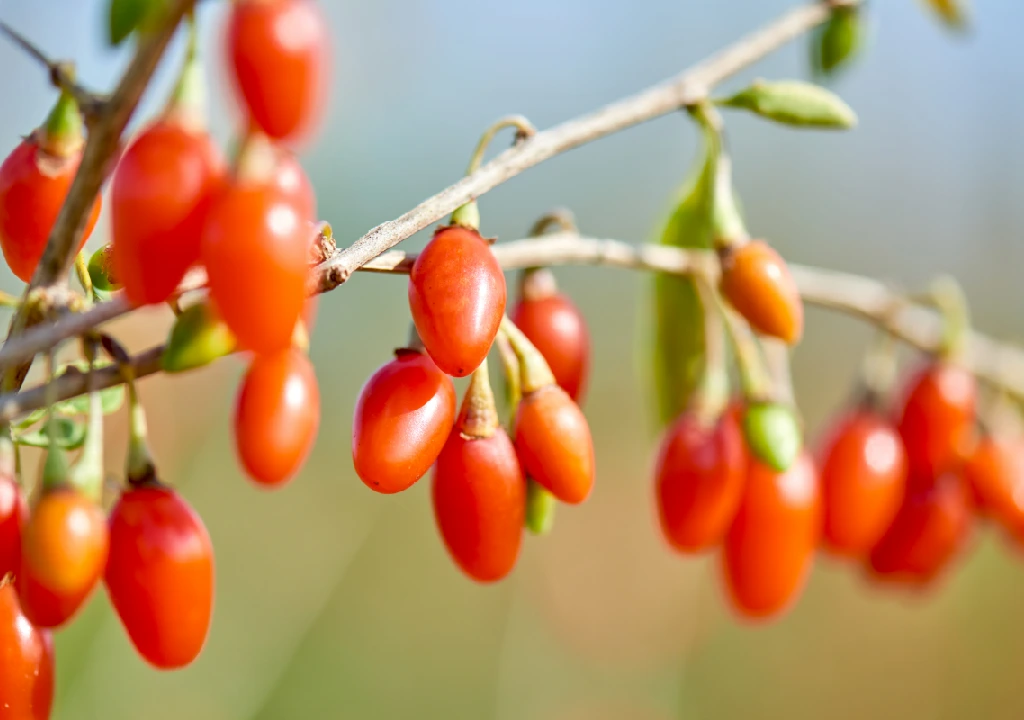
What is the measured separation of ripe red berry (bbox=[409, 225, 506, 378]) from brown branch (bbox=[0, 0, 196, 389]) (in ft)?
0.56

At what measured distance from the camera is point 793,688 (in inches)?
115

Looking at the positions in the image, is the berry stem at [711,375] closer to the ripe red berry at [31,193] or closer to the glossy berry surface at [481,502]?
the glossy berry surface at [481,502]

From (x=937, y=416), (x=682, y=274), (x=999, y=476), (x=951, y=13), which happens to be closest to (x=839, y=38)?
(x=951, y=13)

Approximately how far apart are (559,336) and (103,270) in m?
0.35

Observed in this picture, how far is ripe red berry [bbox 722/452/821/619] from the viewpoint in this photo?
0.95m

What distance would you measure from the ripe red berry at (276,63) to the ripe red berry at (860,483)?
810mm

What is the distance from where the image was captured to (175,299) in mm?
498

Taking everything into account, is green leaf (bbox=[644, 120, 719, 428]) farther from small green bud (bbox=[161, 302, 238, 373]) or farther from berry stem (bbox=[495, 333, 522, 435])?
small green bud (bbox=[161, 302, 238, 373])

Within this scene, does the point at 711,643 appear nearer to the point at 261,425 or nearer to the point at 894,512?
the point at 894,512

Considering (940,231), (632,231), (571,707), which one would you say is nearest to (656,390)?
(571,707)

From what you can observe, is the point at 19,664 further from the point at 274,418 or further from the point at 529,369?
the point at 529,369

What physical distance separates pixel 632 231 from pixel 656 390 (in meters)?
2.95

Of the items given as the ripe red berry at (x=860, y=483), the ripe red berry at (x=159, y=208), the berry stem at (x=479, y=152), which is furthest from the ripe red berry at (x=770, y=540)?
the ripe red berry at (x=159, y=208)

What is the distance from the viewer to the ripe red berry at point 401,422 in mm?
539
